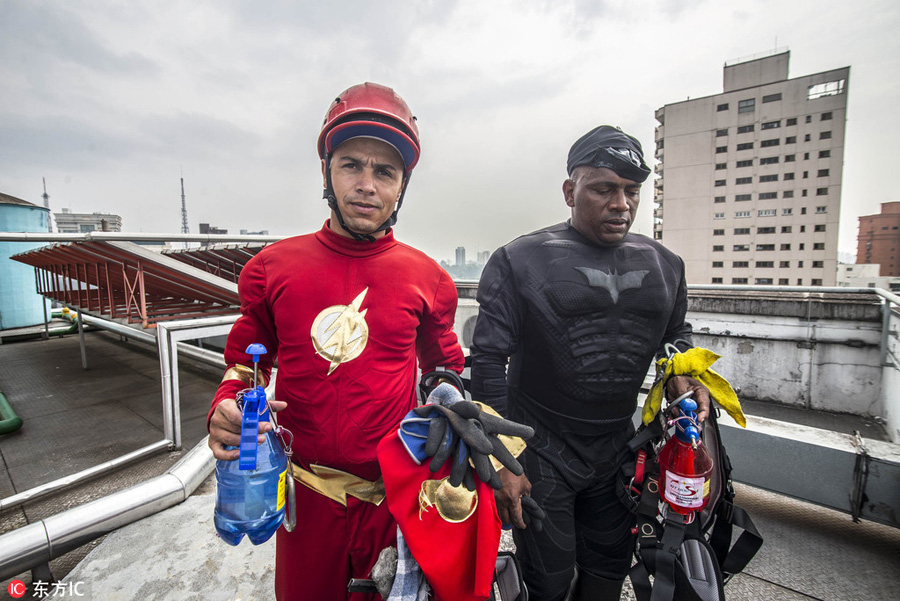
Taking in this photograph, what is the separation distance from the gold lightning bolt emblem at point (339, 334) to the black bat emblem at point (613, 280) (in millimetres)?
1071

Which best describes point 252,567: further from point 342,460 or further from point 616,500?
point 616,500

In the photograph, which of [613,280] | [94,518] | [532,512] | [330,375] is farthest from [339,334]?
[94,518]

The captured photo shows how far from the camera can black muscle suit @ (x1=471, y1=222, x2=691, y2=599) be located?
70.4 inches

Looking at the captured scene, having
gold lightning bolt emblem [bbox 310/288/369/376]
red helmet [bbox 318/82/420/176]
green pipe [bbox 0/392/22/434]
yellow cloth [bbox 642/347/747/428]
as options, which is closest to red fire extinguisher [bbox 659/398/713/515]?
yellow cloth [bbox 642/347/747/428]

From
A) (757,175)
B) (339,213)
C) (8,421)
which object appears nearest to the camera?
(339,213)

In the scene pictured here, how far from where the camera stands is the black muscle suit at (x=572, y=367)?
1788 millimetres

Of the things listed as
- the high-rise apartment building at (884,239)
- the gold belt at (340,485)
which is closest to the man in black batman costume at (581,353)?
the gold belt at (340,485)

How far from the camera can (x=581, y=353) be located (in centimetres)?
183

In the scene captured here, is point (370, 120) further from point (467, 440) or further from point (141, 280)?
point (141, 280)

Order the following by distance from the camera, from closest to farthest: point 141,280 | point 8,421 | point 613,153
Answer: point 613,153 → point 141,280 → point 8,421

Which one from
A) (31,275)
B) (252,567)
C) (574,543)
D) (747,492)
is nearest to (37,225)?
(31,275)

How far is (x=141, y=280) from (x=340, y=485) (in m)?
4.88

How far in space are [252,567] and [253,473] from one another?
174cm

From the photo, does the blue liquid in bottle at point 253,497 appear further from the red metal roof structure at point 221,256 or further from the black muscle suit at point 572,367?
the red metal roof structure at point 221,256
